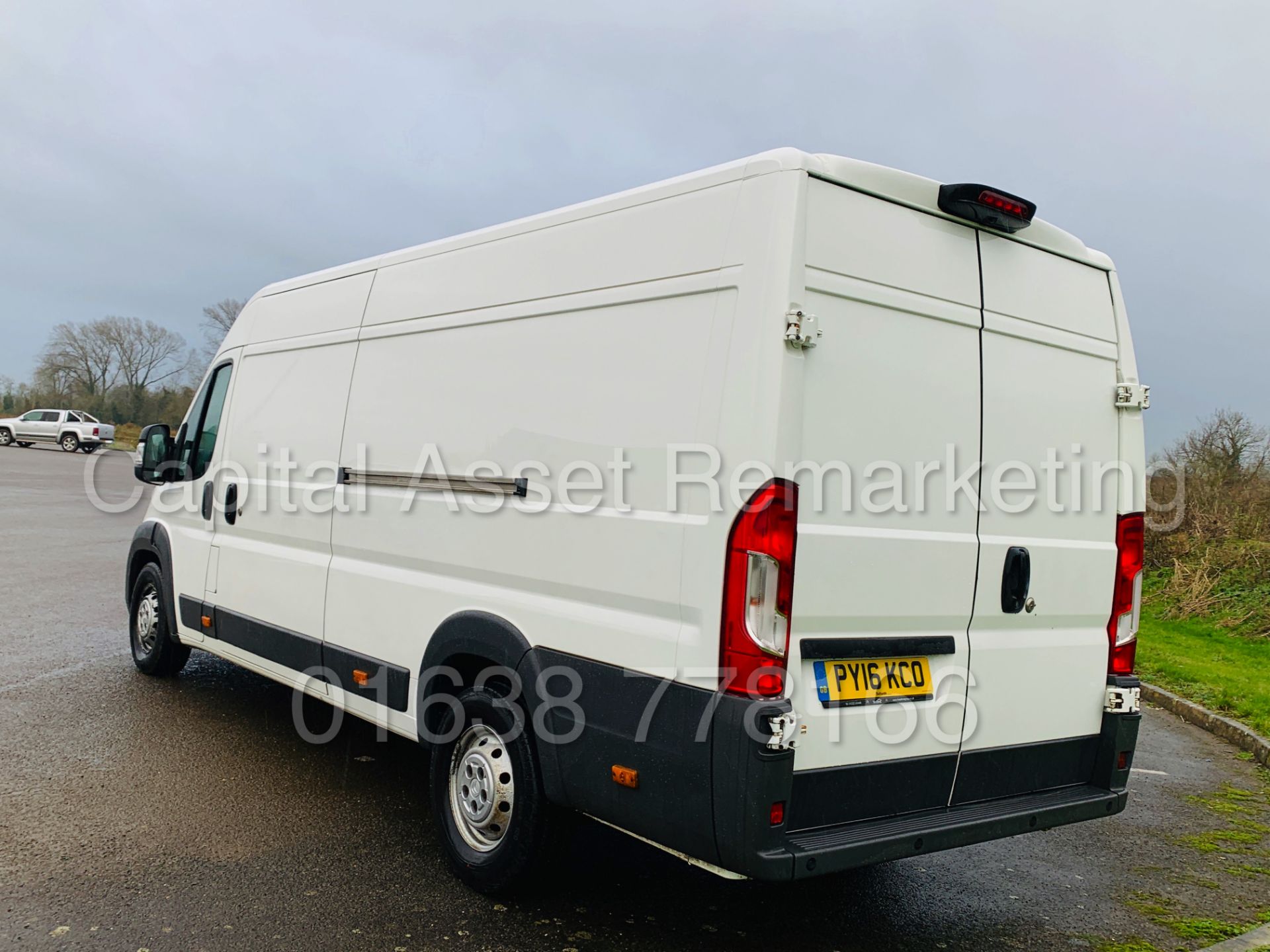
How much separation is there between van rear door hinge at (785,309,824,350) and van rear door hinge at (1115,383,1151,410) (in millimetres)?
1827

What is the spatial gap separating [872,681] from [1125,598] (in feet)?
4.97

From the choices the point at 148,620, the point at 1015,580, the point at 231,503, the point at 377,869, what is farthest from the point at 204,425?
the point at 1015,580

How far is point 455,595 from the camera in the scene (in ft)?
14.4

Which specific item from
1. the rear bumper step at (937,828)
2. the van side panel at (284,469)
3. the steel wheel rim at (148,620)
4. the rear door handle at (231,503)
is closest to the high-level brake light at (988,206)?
the rear bumper step at (937,828)

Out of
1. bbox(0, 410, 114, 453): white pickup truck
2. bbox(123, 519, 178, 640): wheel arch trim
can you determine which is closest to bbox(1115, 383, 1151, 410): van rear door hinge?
bbox(123, 519, 178, 640): wheel arch trim

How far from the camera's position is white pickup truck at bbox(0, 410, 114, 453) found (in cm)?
4856

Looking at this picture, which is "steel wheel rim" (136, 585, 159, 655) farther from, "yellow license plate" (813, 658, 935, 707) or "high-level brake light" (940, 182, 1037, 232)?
"high-level brake light" (940, 182, 1037, 232)

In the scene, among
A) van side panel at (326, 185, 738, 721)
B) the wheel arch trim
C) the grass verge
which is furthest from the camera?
the grass verge

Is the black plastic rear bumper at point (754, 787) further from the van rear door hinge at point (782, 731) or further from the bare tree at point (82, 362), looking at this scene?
the bare tree at point (82, 362)

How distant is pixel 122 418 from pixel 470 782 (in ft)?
205

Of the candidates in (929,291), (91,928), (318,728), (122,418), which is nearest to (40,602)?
(318,728)

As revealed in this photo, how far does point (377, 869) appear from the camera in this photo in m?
4.38

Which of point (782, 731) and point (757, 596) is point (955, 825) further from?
point (757, 596)

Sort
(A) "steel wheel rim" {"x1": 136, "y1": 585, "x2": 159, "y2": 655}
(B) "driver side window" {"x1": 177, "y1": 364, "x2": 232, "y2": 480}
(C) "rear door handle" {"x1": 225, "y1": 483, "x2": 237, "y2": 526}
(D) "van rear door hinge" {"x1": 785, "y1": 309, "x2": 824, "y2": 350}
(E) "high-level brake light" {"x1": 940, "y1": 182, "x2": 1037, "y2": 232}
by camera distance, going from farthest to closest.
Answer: (A) "steel wheel rim" {"x1": 136, "y1": 585, "x2": 159, "y2": 655}
(B) "driver side window" {"x1": 177, "y1": 364, "x2": 232, "y2": 480}
(C) "rear door handle" {"x1": 225, "y1": 483, "x2": 237, "y2": 526}
(E) "high-level brake light" {"x1": 940, "y1": 182, "x2": 1037, "y2": 232}
(D) "van rear door hinge" {"x1": 785, "y1": 309, "x2": 824, "y2": 350}
